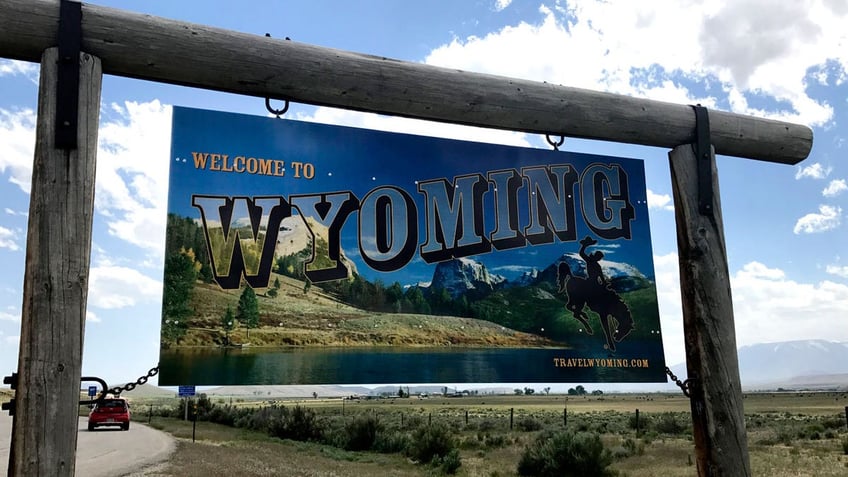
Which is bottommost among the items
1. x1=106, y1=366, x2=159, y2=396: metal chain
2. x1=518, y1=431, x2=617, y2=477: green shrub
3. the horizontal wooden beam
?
x1=518, y1=431, x2=617, y2=477: green shrub

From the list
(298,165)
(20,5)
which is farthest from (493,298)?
(20,5)

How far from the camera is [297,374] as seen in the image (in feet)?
11.2

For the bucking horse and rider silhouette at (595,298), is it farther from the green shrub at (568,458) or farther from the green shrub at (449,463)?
the green shrub at (449,463)

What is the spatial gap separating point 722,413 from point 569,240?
1.44m

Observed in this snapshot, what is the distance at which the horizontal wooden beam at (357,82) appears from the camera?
3139mm

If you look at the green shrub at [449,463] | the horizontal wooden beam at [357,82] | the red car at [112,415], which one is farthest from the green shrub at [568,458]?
the red car at [112,415]

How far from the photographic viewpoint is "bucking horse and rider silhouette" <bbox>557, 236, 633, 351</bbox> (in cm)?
414

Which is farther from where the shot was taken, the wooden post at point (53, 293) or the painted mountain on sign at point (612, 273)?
the painted mountain on sign at point (612, 273)

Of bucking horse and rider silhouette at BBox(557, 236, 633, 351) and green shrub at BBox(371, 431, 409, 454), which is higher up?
bucking horse and rider silhouette at BBox(557, 236, 633, 351)

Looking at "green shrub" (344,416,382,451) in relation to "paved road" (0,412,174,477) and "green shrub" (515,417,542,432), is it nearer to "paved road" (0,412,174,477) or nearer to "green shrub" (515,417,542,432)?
"paved road" (0,412,174,477)

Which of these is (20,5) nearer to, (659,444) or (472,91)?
(472,91)

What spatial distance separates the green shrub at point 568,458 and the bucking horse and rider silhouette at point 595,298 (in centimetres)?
1785

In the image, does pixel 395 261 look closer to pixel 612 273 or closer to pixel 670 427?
pixel 612 273

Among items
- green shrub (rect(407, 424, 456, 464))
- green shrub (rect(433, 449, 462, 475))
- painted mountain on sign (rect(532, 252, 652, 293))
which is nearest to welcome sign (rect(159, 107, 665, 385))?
painted mountain on sign (rect(532, 252, 652, 293))
